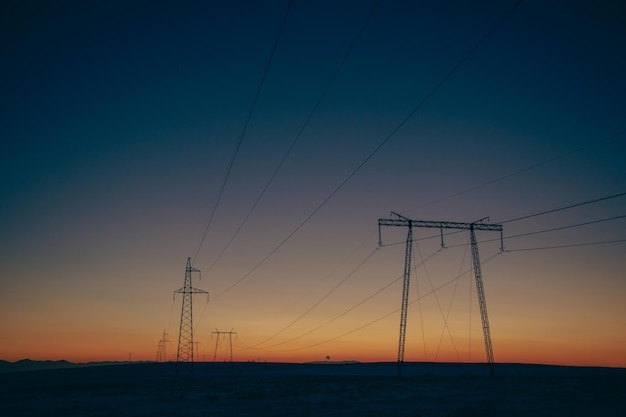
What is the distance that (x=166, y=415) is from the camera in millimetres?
32562

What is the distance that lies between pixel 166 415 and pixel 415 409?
55.4 feet

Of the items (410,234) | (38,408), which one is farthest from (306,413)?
(410,234)

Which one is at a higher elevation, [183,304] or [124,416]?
[183,304]

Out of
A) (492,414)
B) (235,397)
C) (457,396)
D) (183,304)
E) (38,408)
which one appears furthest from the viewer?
(183,304)

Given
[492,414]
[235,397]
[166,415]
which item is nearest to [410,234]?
[235,397]

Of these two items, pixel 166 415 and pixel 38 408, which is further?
pixel 38 408

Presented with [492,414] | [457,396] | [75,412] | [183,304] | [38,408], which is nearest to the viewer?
[492,414]

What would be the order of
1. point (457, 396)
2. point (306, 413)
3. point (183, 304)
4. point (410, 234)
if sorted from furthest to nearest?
1. point (183, 304)
2. point (410, 234)
3. point (457, 396)
4. point (306, 413)

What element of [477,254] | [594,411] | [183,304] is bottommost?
[594,411]

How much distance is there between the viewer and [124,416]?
3212cm

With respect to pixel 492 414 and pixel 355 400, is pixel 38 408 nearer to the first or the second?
pixel 355 400

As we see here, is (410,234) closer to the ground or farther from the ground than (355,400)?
farther from the ground

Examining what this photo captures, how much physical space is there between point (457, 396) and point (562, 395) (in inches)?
380

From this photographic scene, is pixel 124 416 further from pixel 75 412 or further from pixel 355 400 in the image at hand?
pixel 355 400
